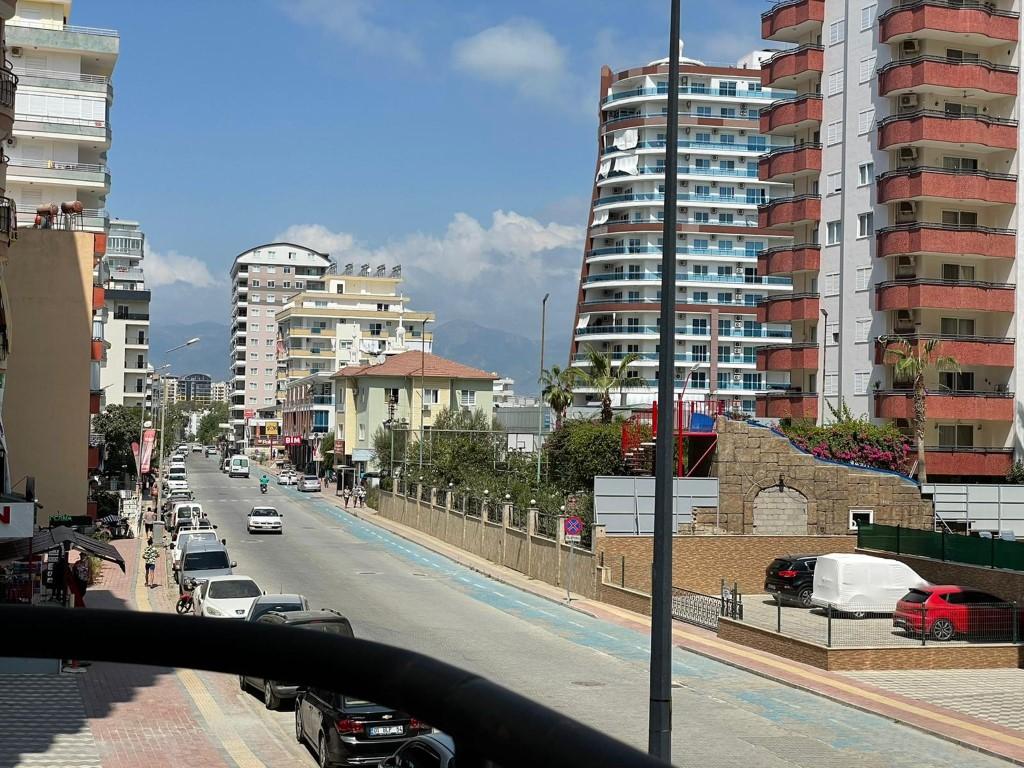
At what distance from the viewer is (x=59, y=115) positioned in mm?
57219

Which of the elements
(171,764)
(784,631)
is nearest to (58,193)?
(784,631)

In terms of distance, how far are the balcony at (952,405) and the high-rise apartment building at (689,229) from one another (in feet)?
170

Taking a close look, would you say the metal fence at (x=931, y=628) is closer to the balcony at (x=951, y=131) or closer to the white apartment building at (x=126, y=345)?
the balcony at (x=951, y=131)

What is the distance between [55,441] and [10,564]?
17.4 metres

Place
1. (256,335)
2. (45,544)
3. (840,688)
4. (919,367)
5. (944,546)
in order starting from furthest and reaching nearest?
(256,335), (919,367), (944,546), (840,688), (45,544)

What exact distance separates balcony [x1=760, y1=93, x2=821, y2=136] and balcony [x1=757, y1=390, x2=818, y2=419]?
11.9 m

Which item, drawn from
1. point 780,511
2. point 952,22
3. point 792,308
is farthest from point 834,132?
point 780,511

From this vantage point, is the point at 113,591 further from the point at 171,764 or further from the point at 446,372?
the point at 446,372

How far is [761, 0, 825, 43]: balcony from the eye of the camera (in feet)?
181

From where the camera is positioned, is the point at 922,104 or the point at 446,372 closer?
the point at 922,104

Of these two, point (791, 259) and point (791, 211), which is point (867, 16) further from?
point (791, 259)

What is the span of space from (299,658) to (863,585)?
3441cm

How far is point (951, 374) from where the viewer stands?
50344 millimetres

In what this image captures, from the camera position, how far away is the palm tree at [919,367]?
46.5m
